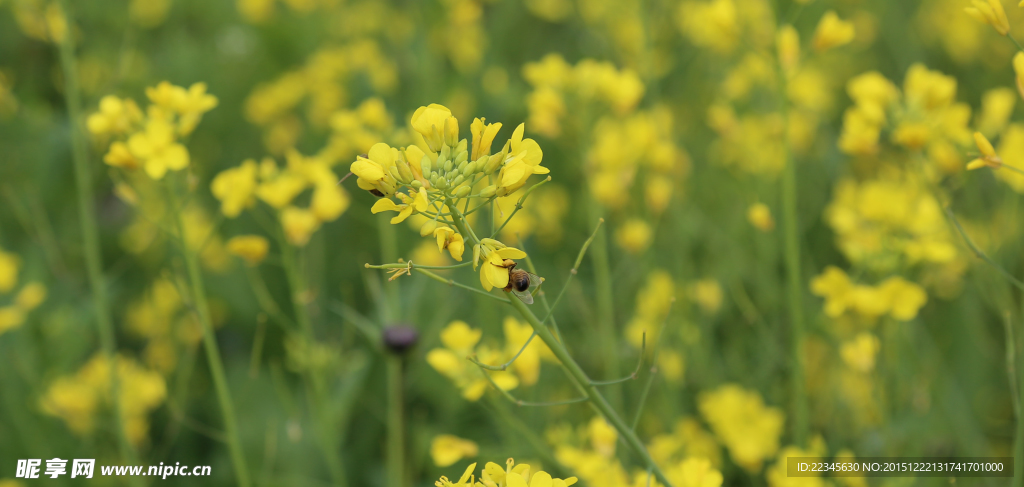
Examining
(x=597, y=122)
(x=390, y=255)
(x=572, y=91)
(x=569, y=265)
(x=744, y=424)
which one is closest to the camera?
(x=744, y=424)

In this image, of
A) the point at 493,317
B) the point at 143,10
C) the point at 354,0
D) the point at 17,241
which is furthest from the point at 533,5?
the point at 17,241

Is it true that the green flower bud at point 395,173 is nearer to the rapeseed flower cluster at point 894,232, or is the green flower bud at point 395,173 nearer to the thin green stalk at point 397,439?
the thin green stalk at point 397,439

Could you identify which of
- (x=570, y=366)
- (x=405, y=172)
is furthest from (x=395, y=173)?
(x=570, y=366)

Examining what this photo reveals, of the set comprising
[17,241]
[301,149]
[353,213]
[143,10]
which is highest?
[143,10]

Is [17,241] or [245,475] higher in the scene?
[17,241]

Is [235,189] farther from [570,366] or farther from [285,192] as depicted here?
[570,366]

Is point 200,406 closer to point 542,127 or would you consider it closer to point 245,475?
point 245,475

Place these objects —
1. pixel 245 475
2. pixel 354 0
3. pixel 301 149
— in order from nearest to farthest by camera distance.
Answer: pixel 245 475 → pixel 301 149 → pixel 354 0
